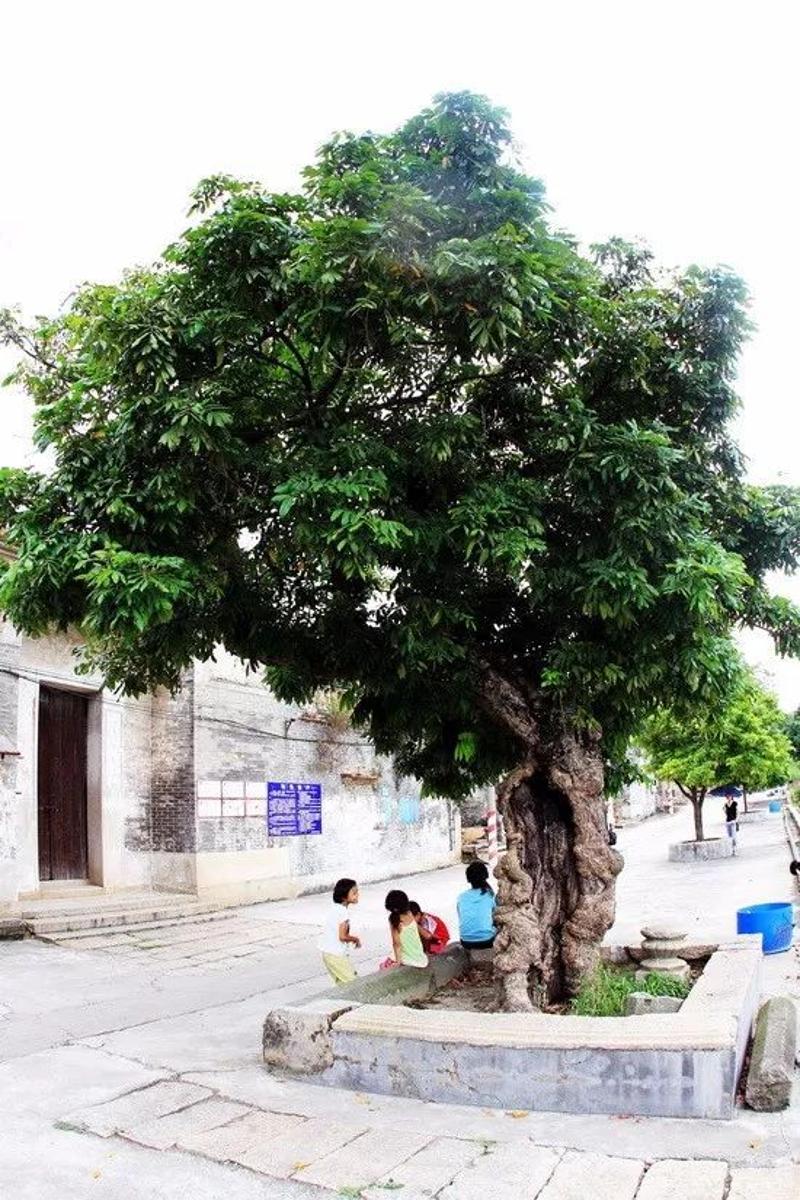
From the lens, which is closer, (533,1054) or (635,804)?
(533,1054)

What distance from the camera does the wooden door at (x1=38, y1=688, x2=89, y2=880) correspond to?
1463 centimetres

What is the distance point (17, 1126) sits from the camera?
5559 mm

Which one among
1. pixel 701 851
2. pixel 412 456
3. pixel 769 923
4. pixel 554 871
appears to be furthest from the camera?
pixel 701 851

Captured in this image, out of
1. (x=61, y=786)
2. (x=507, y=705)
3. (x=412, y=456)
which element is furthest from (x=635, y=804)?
(x=412, y=456)

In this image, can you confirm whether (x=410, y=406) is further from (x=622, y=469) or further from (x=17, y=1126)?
(x=17, y=1126)

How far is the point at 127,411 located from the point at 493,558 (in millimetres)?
2609

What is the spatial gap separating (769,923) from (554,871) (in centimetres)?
430

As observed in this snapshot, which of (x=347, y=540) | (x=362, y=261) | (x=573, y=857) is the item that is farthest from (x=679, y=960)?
(x=362, y=261)

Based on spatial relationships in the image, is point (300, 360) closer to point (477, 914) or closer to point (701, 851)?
point (477, 914)

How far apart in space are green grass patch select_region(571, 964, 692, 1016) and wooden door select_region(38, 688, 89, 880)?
31.5 feet

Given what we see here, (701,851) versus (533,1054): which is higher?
(533,1054)

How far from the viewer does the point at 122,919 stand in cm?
1359

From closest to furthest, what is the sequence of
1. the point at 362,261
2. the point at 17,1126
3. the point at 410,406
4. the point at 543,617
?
the point at 17,1126 → the point at 362,261 → the point at 410,406 → the point at 543,617

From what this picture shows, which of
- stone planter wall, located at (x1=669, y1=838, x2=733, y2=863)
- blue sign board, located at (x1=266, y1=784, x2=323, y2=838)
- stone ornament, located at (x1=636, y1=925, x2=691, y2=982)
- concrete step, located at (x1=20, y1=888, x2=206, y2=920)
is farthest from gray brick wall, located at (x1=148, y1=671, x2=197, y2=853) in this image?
stone planter wall, located at (x1=669, y1=838, x2=733, y2=863)
